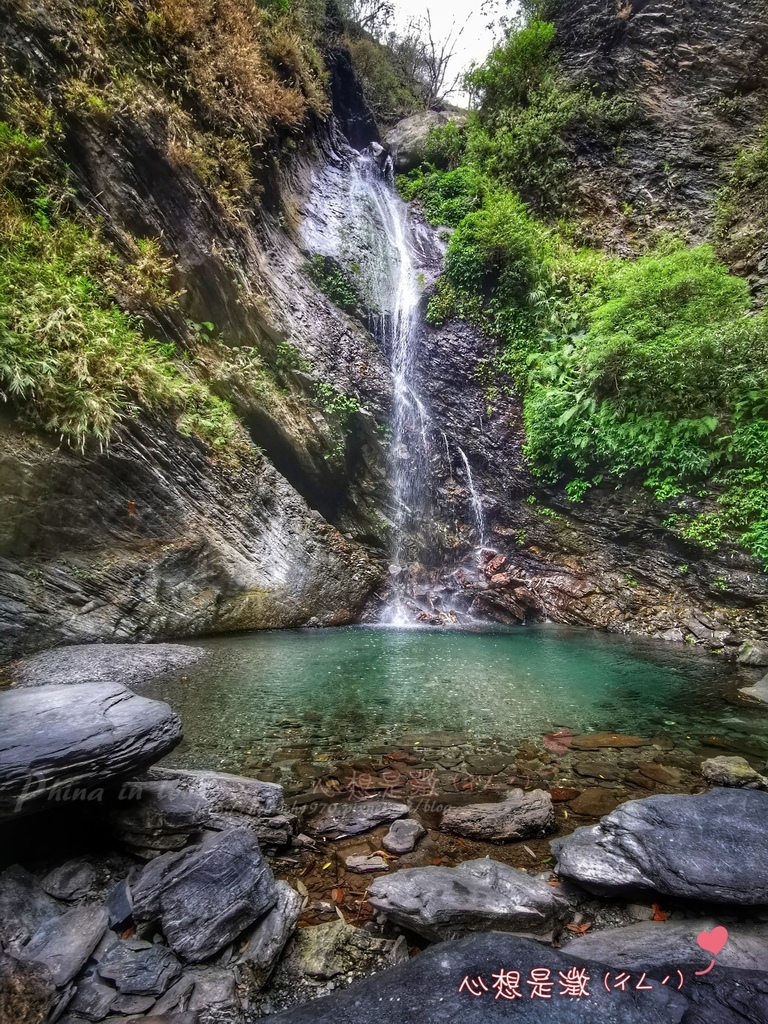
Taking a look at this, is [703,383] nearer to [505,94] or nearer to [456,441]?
[456,441]

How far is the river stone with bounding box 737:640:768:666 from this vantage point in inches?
272

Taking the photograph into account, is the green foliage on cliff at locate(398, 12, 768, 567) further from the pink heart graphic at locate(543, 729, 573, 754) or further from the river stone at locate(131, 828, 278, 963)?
the river stone at locate(131, 828, 278, 963)

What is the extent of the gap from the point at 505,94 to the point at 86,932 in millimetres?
19698

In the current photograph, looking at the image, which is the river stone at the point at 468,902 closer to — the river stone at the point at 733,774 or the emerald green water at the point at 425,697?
the emerald green water at the point at 425,697

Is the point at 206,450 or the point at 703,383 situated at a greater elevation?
the point at 703,383

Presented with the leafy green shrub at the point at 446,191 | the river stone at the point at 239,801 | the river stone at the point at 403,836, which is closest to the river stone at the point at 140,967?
the river stone at the point at 239,801

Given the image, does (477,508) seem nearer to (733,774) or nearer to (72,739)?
(733,774)

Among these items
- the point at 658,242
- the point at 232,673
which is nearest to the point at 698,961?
the point at 232,673

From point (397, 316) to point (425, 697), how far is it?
1062cm

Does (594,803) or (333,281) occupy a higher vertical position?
(333,281)

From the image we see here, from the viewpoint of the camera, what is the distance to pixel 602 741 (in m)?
3.83

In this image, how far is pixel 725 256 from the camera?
33.3 ft

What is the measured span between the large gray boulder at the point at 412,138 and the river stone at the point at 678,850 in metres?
19.0

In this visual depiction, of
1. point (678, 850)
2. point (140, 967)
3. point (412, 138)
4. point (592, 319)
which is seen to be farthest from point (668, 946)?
point (412, 138)
